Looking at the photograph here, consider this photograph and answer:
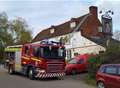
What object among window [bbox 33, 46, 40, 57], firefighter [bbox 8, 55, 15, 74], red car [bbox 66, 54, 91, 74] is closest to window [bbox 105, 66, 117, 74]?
window [bbox 33, 46, 40, 57]

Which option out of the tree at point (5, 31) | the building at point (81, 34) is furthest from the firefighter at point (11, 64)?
the tree at point (5, 31)

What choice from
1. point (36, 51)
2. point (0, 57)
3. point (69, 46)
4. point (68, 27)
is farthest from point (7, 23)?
point (36, 51)

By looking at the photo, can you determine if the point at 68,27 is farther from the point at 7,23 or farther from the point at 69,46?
the point at 7,23

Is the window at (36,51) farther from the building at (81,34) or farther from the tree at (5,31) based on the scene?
the tree at (5,31)

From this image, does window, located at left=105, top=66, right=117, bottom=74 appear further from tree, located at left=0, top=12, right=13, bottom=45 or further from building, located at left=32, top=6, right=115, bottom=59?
tree, located at left=0, top=12, right=13, bottom=45

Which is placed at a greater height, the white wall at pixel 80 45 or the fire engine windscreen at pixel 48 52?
the white wall at pixel 80 45

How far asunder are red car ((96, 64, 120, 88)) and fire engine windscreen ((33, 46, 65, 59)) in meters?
7.59

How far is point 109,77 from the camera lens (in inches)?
709

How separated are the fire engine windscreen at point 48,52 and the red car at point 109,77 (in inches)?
299

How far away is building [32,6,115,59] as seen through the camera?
48.8 meters

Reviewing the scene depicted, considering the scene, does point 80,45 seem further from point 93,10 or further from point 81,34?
point 93,10

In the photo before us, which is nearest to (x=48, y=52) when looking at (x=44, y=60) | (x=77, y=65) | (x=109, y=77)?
(x=44, y=60)

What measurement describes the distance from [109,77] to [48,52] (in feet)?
29.6

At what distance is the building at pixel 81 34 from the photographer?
4875cm
